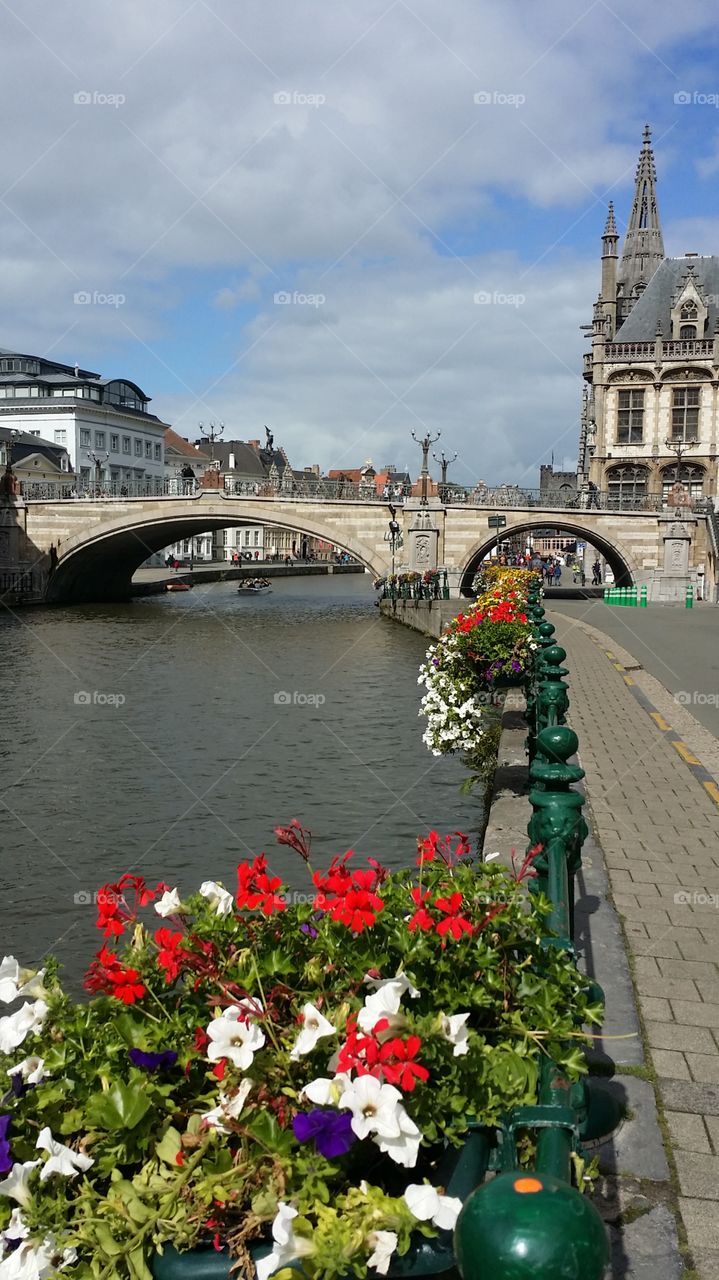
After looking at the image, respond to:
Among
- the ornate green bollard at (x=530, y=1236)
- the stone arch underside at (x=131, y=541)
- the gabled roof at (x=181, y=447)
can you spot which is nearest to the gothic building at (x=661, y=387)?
the stone arch underside at (x=131, y=541)

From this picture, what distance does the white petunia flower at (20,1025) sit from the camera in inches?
93.4

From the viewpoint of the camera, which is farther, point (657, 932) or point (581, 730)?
point (581, 730)

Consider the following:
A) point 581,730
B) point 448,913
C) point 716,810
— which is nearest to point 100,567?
point 581,730

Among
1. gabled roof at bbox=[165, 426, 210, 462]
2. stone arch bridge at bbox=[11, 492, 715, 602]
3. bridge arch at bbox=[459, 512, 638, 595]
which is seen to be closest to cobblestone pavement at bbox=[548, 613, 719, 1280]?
stone arch bridge at bbox=[11, 492, 715, 602]

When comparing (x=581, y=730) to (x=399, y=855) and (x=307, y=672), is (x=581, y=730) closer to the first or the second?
(x=399, y=855)

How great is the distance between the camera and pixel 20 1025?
2426mm

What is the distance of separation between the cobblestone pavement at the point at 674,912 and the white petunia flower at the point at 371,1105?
63.8 inches

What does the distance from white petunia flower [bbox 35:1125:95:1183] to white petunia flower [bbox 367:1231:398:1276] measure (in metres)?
0.59

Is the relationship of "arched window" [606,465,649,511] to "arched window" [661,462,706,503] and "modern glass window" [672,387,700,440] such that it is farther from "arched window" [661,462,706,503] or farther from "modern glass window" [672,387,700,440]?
"modern glass window" [672,387,700,440]

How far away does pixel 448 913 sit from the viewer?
8.87 ft

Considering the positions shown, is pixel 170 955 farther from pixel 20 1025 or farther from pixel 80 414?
pixel 80 414

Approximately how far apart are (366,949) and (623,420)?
57.0 meters

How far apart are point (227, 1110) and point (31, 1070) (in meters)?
0.46

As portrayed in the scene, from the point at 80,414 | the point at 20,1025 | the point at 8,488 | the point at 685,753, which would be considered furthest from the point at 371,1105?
the point at 80,414
